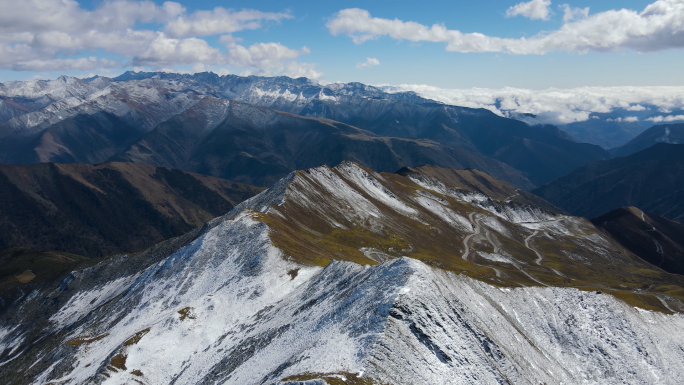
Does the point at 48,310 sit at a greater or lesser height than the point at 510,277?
lesser

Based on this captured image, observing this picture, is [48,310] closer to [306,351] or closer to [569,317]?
[306,351]

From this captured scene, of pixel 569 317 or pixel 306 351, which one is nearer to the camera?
pixel 306 351

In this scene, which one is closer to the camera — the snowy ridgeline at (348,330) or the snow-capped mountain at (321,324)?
the snowy ridgeline at (348,330)

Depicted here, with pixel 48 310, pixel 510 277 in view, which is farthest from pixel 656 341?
pixel 48 310

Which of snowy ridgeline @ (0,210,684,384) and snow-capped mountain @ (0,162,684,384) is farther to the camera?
snow-capped mountain @ (0,162,684,384)
